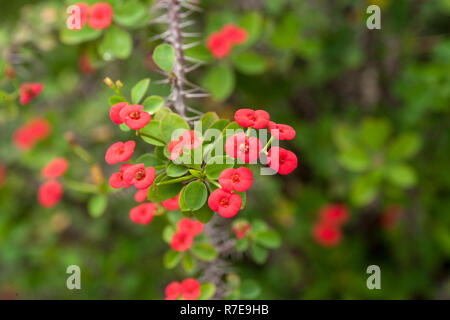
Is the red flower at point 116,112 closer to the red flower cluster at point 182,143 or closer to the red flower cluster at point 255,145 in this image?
the red flower cluster at point 182,143

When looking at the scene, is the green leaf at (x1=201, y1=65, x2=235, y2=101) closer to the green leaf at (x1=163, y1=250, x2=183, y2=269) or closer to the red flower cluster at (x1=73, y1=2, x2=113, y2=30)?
the red flower cluster at (x1=73, y1=2, x2=113, y2=30)

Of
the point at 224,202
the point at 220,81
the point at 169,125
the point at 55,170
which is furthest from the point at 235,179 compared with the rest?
the point at 220,81

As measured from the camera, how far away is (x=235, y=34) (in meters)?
1.68

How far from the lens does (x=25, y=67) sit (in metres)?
1.63

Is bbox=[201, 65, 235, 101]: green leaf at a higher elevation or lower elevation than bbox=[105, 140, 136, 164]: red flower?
higher

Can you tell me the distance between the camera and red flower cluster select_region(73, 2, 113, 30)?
1289mm

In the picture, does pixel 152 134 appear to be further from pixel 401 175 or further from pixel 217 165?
pixel 401 175

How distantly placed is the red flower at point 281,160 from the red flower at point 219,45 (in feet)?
2.81

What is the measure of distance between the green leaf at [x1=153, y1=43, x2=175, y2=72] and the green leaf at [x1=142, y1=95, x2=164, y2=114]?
9 cm

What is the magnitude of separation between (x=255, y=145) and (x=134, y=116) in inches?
10.7

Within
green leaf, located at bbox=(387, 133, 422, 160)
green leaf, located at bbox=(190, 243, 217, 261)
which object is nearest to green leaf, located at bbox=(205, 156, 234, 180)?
green leaf, located at bbox=(190, 243, 217, 261)

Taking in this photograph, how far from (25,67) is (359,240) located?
75.1 inches
